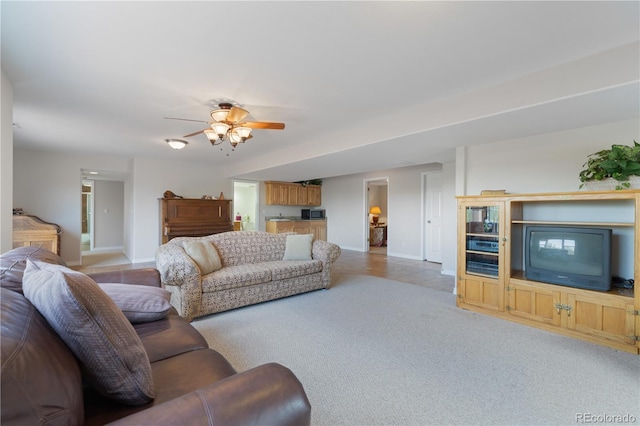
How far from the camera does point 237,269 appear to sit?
3484 millimetres

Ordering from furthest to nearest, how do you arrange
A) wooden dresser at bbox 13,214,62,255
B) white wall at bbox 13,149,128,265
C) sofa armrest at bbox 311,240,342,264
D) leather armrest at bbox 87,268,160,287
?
white wall at bbox 13,149,128,265 < wooden dresser at bbox 13,214,62,255 < sofa armrest at bbox 311,240,342,264 < leather armrest at bbox 87,268,160,287

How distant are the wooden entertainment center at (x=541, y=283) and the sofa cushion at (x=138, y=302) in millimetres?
3144

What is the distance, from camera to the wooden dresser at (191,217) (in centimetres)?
604

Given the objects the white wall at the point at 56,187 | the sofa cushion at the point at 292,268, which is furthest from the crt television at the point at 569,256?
the white wall at the point at 56,187

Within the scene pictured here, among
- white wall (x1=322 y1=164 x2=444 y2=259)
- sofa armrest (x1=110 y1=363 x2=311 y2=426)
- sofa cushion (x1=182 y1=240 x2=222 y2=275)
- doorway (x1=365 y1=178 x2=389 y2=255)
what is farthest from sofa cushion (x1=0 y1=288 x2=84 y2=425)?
doorway (x1=365 y1=178 x2=389 y2=255)

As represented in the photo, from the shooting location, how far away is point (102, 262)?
243 inches

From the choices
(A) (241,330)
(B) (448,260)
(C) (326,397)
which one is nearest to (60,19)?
(A) (241,330)

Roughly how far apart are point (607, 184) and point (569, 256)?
71 centimetres

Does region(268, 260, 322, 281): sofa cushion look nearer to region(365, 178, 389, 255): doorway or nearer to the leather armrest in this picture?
the leather armrest

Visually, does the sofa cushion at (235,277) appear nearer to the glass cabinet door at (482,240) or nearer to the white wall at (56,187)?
the glass cabinet door at (482,240)

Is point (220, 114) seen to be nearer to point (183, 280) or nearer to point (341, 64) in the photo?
point (341, 64)

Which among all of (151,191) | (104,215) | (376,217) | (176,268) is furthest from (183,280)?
(376,217)

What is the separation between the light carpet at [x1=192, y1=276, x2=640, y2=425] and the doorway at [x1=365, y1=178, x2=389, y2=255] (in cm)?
473

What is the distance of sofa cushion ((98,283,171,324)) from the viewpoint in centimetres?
160
